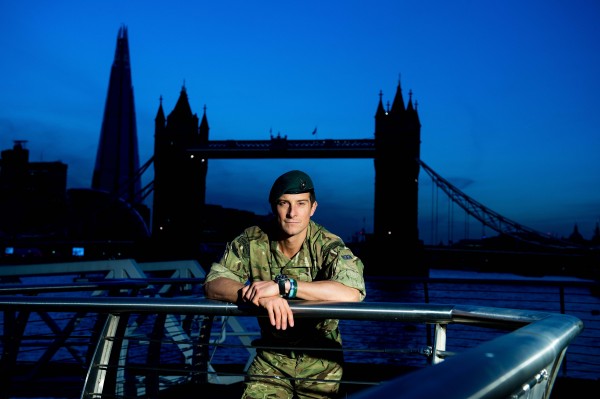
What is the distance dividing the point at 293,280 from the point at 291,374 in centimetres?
36

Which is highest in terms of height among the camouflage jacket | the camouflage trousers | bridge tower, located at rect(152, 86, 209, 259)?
bridge tower, located at rect(152, 86, 209, 259)

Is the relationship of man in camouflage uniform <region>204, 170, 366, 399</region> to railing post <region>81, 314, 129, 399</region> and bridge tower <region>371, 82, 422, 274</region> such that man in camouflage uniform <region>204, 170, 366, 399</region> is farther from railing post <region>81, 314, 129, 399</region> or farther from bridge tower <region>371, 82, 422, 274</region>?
bridge tower <region>371, 82, 422, 274</region>

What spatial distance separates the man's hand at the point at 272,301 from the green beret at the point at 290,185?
14.5 inches

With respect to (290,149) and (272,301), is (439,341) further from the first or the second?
(290,149)

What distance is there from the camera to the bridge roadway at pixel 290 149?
55938 millimetres

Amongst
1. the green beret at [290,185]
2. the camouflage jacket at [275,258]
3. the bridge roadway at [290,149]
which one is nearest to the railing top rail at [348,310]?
the camouflage jacket at [275,258]

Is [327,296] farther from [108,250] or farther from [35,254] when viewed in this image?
[35,254]

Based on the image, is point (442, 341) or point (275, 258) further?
point (275, 258)

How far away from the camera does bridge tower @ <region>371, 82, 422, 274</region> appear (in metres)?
47.8

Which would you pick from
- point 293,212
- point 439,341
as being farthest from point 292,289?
point 439,341

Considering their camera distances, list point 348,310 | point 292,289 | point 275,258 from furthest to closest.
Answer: point 275,258 < point 292,289 < point 348,310

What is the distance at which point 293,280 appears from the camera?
180cm

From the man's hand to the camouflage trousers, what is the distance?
327 mm

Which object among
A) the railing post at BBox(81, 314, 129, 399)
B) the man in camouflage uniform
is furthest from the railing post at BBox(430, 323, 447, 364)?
the railing post at BBox(81, 314, 129, 399)
